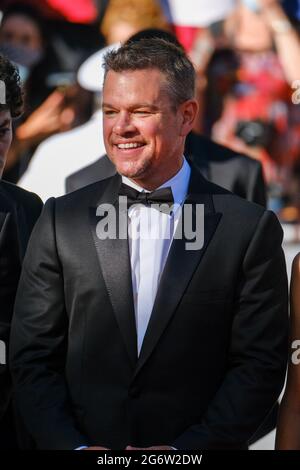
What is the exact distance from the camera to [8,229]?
280 cm

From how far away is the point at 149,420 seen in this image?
2.55 meters

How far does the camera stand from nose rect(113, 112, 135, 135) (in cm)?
256

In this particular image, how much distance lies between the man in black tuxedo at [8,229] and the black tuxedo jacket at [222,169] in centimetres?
110

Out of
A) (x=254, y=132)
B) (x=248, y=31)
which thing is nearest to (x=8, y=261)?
(x=248, y=31)

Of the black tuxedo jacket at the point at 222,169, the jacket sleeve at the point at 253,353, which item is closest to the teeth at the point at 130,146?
the jacket sleeve at the point at 253,353

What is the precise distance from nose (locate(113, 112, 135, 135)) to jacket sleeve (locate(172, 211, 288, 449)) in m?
0.46

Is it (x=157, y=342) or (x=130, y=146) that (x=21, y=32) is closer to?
(x=130, y=146)

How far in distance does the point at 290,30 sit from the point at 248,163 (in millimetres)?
5527

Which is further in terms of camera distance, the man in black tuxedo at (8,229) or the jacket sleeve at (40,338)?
the man in black tuxedo at (8,229)

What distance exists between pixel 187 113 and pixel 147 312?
61 cm

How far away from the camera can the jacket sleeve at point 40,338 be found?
255 centimetres

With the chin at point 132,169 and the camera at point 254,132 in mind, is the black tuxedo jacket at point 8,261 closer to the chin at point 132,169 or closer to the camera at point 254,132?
the chin at point 132,169

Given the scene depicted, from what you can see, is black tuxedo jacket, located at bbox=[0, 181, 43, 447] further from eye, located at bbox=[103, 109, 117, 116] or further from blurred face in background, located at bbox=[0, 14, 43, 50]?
blurred face in background, located at bbox=[0, 14, 43, 50]

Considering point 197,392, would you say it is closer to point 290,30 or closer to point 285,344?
point 285,344
